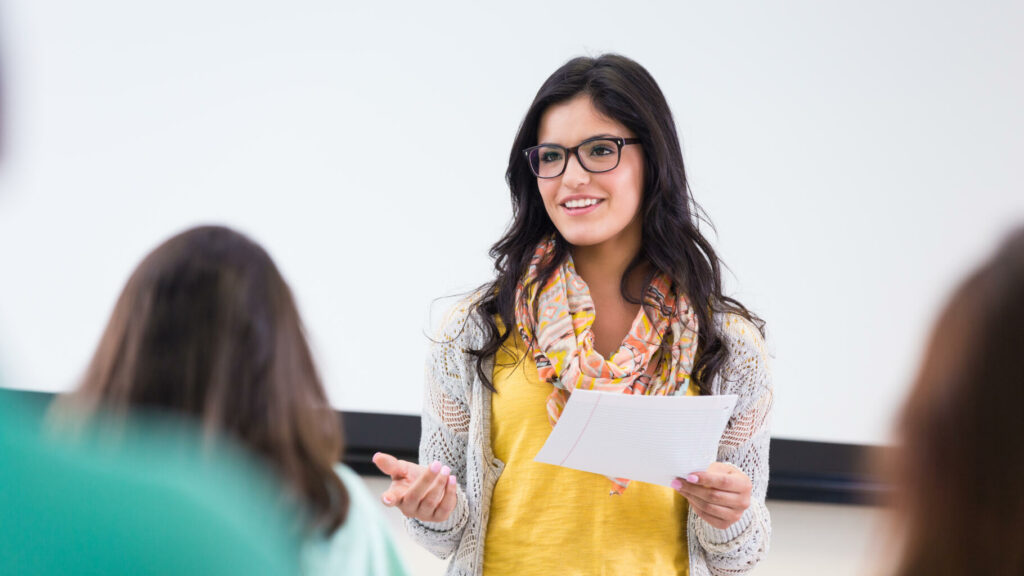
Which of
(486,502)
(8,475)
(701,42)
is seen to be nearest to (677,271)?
(486,502)

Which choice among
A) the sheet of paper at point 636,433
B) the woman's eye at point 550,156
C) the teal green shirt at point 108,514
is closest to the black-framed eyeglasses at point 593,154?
the woman's eye at point 550,156

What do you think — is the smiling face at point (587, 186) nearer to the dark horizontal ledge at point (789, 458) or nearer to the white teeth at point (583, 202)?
the white teeth at point (583, 202)

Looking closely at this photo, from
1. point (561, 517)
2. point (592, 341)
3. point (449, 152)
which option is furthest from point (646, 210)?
point (449, 152)

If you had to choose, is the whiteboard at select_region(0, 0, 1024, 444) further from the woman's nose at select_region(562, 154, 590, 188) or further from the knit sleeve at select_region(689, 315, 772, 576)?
the woman's nose at select_region(562, 154, 590, 188)

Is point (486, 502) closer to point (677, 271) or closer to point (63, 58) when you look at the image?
point (677, 271)

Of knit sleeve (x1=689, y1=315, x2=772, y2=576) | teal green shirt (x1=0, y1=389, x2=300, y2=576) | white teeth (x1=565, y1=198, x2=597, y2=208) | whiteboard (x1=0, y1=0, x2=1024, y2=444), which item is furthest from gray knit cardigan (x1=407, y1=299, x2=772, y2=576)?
teal green shirt (x1=0, y1=389, x2=300, y2=576)

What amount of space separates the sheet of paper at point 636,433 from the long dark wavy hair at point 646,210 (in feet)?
0.82

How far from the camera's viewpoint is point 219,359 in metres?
0.77

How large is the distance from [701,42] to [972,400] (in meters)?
1.75

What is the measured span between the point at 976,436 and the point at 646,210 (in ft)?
3.22

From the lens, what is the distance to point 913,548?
65 centimetres

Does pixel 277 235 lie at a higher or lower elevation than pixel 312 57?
lower

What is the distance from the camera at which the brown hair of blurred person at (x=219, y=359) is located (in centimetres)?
76

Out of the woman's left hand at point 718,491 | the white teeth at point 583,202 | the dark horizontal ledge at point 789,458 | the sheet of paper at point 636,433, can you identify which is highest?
the white teeth at point 583,202
